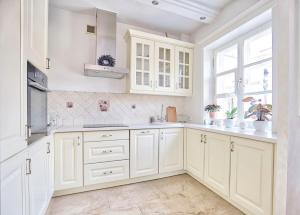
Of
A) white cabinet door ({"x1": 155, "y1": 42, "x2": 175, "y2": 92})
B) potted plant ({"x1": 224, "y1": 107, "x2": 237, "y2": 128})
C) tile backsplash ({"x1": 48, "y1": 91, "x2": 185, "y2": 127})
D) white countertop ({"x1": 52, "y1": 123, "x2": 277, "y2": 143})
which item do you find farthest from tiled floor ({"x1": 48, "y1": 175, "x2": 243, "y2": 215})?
white cabinet door ({"x1": 155, "y1": 42, "x2": 175, "y2": 92})

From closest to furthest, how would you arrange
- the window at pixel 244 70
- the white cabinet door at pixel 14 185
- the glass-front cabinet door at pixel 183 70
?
1. the white cabinet door at pixel 14 185
2. the window at pixel 244 70
3. the glass-front cabinet door at pixel 183 70

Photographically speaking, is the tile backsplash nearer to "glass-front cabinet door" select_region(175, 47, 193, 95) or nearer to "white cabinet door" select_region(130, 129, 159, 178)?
"glass-front cabinet door" select_region(175, 47, 193, 95)

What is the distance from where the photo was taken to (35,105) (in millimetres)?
1568

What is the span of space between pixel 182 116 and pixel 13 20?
2.94 m

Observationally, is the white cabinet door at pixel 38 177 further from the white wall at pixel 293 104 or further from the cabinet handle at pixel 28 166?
the white wall at pixel 293 104

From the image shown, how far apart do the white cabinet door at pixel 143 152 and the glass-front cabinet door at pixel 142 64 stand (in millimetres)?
767

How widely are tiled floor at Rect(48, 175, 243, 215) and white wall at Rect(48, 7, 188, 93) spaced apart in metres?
1.57

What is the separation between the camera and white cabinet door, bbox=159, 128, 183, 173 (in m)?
2.64

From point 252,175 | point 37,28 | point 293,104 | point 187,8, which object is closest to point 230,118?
point 252,175

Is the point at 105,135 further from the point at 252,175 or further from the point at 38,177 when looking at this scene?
the point at 252,175

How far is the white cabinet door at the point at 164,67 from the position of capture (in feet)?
9.43

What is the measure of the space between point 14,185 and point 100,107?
6.12 feet

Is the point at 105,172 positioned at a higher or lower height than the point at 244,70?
lower

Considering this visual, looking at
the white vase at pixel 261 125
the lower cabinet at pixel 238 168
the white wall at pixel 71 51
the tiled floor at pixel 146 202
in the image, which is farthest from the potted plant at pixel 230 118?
the white wall at pixel 71 51
